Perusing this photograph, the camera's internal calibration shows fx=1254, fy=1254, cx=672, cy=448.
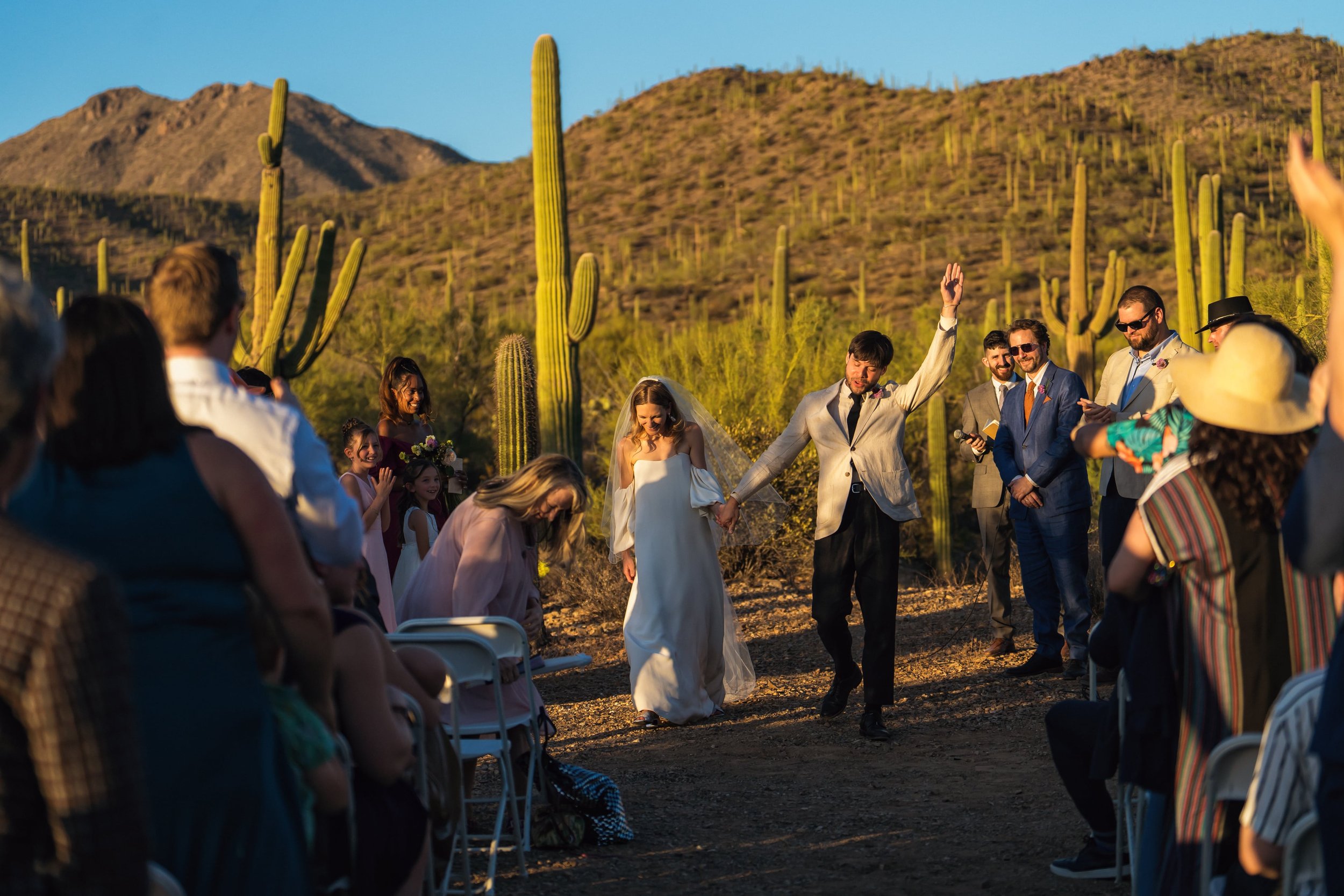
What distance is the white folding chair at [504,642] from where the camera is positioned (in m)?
4.53

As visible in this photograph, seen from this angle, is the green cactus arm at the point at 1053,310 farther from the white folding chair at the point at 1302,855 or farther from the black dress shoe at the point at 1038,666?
the white folding chair at the point at 1302,855

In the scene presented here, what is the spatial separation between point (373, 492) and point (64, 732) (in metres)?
5.53

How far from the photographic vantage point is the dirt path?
465 centimetres

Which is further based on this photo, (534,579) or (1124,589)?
(534,579)

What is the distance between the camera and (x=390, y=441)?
755 centimetres

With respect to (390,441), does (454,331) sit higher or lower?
higher

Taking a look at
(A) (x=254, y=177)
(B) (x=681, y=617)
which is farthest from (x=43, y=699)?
(A) (x=254, y=177)

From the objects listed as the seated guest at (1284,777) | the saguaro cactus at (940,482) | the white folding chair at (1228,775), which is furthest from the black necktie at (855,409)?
the saguaro cactus at (940,482)

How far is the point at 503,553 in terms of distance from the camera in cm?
510

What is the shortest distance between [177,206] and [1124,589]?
54.6 m

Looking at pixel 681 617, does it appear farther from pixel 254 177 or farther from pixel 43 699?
pixel 254 177

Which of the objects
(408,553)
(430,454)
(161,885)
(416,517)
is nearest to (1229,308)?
(430,454)

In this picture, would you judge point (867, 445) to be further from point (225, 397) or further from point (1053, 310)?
point (1053, 310)

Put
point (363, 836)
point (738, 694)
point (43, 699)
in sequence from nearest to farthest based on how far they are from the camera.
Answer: point (43, 699), point (363, 836), point (738, 694)
